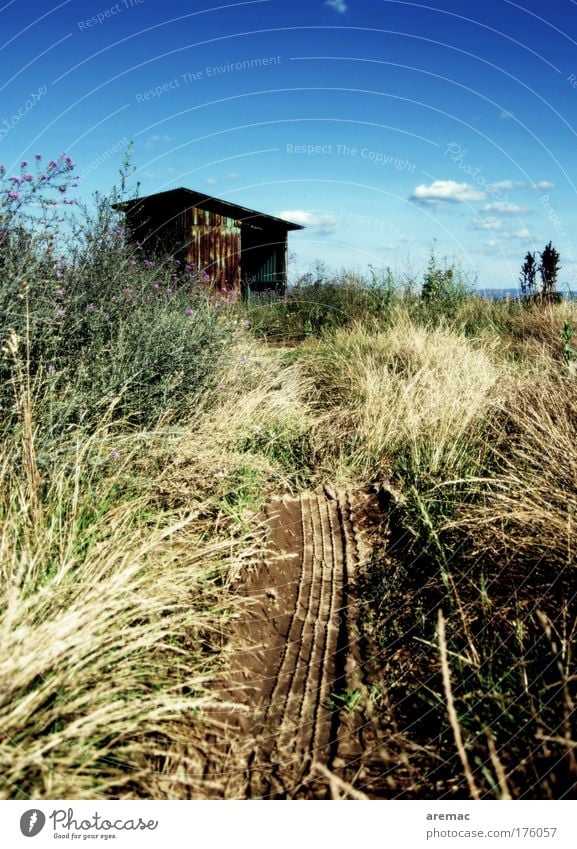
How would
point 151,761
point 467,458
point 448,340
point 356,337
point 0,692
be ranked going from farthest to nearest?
point 356,337 → point 448,340 → point 467,458 → point 151,761 → point 0,692

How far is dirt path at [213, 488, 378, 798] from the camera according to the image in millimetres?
1902

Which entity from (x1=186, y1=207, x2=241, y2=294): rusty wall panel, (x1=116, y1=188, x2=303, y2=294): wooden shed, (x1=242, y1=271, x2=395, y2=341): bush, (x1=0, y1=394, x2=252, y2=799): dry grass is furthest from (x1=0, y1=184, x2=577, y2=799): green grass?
(x1=186, y1=207, x2=241, y2=294): rusty wall panel

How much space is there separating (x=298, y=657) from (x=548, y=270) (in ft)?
30.8

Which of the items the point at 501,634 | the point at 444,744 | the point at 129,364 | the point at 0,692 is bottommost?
the point at 444,744

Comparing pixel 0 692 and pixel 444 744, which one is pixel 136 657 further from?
pixel 444 744

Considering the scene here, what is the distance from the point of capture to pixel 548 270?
374 inches

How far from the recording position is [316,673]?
2.31m

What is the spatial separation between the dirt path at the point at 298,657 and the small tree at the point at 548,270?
25.4 feet

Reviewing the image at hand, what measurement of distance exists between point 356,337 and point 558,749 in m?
5.94

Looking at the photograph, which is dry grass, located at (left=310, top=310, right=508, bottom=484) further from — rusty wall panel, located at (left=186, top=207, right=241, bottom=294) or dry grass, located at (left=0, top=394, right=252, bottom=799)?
rusty wall panel, located at (left=186, top=207, right=241, bottom=294)

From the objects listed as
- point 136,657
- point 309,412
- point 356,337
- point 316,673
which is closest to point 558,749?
point 316,673

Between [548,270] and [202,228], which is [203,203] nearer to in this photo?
[202,228]

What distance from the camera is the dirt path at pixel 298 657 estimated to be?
1902 millimetres

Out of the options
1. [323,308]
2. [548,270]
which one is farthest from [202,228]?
[548,270]
